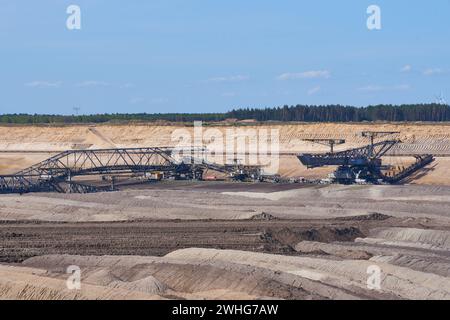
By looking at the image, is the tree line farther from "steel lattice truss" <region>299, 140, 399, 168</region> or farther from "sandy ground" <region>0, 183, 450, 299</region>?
"sandy ground" <region>0, 183, 450, 299</region>

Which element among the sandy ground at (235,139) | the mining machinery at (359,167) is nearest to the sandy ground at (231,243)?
the mining machinery at (359,167)

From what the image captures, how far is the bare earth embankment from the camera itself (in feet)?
120

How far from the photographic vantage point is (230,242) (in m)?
52.2

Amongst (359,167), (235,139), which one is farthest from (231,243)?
(235,139)

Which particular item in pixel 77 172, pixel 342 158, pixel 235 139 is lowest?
pixel 77 172

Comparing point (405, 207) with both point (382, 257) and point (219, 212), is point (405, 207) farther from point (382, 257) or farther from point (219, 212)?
point (382, 257)

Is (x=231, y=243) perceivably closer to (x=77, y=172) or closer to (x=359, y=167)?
(x=359, y=167)

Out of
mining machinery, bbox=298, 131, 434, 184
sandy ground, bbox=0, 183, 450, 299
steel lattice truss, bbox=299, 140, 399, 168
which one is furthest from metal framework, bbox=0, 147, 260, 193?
sandy ground, bbox=0, 183, 450, 299

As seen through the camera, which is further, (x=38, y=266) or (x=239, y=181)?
(x=239, y=181)

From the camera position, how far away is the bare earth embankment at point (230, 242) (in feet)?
120

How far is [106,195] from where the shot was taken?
82.1m

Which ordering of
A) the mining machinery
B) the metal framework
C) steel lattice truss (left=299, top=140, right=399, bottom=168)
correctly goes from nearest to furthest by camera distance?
the metal framework
the mining machinery
steel lattice truss (left=299, top=140, right=399, bottom=168)
